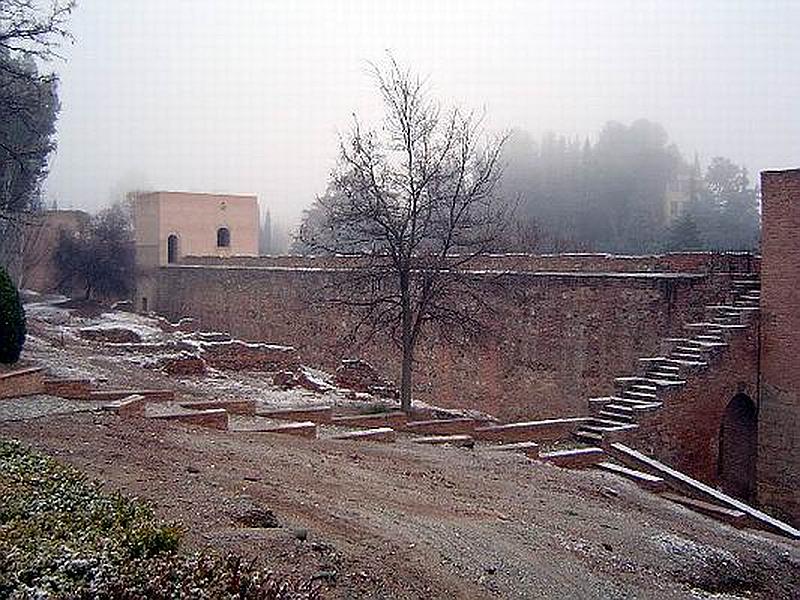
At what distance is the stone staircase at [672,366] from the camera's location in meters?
13.1

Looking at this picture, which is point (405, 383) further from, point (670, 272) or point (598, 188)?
point (598, 188)

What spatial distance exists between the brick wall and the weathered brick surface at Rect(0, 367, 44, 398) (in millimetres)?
9255

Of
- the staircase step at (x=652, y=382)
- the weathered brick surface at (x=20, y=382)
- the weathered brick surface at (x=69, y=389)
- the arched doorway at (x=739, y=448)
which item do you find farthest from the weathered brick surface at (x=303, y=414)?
the arched doorway at (x=739, y=448)

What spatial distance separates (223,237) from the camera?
45656 millimetres

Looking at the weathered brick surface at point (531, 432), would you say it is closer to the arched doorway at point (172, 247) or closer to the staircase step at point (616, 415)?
the staircase step at point (616, 415)

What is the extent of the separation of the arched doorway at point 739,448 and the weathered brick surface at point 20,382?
1065 centimetres

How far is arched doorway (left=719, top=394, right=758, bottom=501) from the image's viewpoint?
1462cm

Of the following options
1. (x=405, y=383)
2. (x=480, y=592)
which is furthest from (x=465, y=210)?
(x=480, y=592)

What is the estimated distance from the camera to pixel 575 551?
7.67 metres

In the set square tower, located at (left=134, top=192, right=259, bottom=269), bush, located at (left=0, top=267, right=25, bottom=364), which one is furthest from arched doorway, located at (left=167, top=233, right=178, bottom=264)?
bush, located at (left=0, top=267, right=25, bottom=364)

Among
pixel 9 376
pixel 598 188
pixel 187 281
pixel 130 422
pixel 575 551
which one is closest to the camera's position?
pixel 575 551

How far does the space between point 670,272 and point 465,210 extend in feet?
12.8

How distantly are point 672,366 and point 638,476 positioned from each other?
3071 millimetres

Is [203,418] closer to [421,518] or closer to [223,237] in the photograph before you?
[421,518]
